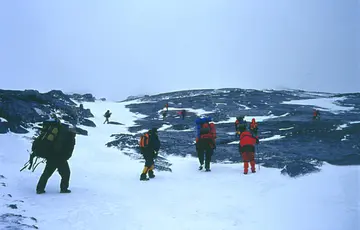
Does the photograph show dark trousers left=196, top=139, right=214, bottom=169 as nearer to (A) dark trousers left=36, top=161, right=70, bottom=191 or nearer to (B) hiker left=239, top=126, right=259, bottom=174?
(B) hiker left=239, top=126, right=259, bottom=174

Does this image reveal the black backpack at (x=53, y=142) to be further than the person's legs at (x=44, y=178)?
Yes

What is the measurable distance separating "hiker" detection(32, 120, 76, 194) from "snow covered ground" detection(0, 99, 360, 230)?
1.57 feet

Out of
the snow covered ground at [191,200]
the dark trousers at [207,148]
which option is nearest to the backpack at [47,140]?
the snow covered ground at [191,200]

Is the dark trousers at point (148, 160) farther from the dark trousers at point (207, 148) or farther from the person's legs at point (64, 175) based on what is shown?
the person's legs at point (64, 175)

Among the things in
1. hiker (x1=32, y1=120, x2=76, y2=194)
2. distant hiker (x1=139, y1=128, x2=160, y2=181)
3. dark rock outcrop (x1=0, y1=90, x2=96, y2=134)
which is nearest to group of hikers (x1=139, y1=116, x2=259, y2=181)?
distant hiker (x1=139, y1=128, x2=160, y2=181)

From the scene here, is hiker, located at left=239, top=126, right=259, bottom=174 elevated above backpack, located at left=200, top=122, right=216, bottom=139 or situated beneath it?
situated beneath

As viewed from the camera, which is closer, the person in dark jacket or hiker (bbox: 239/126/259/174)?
the person in dark jacket

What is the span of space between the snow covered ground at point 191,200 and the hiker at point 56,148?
0.48 meters

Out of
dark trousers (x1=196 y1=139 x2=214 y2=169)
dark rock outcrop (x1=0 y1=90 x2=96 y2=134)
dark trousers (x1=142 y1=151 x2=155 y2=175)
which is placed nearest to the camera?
dark trousers (x1=142 y1=151 x2=155 y2=175)

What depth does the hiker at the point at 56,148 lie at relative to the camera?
817 centimetres

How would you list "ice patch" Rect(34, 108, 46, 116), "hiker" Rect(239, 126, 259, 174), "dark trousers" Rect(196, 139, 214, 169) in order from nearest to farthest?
"hiker" Rect(239, 126, 259, 174), "dark trousers" Rect(196, 139, 214, 169), "ice patch" Rect(34, 108, 46, 116)

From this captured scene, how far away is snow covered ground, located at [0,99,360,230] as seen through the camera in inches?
249

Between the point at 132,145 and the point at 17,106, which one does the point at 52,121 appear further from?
the point at 17,106

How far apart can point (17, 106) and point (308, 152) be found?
1899 centimetres
